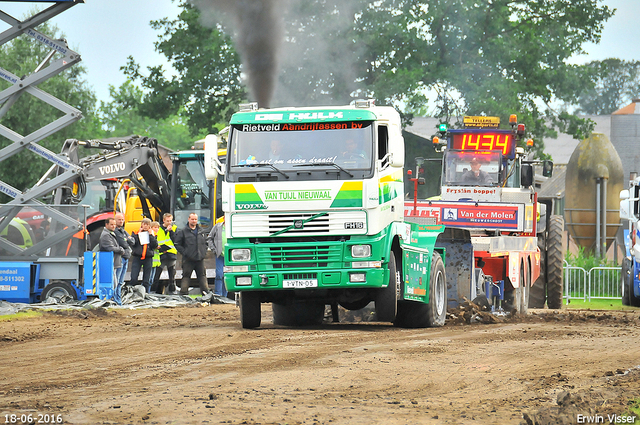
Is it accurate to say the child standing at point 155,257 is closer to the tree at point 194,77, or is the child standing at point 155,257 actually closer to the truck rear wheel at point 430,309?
the truck rear wheel at point 430,309

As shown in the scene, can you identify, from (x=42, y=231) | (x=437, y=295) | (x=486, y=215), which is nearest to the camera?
(x=437, y=295)

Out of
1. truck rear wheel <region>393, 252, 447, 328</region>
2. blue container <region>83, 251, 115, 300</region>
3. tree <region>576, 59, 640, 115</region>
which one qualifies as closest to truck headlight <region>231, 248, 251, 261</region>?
truck rear wheel <region>393, 252, 447, 328</region>

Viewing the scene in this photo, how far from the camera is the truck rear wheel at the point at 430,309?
13617 mm

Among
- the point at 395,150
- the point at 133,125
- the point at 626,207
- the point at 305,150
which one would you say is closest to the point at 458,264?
the point at 395,150

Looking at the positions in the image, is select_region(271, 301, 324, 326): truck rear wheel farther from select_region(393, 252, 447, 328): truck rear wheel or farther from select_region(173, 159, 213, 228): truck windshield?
select_region(173, 159, 213, 228): truck windshield

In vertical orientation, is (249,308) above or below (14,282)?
below

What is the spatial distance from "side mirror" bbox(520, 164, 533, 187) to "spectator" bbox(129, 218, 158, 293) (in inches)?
316

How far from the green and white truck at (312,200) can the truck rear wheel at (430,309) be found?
872mm

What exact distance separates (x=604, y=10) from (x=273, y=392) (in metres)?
30.5

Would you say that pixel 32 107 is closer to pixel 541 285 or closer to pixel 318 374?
pixel 541 285

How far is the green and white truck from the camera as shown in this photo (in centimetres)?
1209

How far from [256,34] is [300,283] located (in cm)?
1372

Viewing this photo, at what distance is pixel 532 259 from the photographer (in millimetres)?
18359

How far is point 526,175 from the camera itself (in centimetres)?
1803
